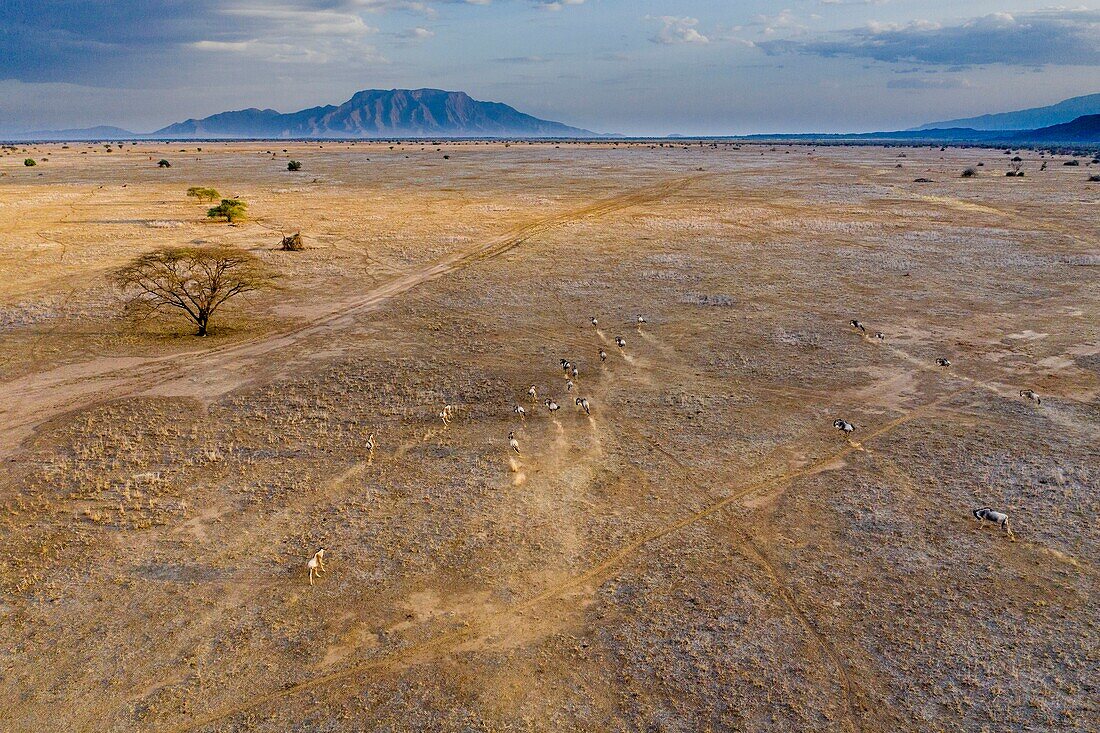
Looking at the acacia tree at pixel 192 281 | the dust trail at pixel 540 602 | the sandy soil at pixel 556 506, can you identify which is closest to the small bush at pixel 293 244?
the acacia tree at pixel 192 281

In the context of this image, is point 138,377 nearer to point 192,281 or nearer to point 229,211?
point 192,281

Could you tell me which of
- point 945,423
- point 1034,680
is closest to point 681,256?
point 945,423

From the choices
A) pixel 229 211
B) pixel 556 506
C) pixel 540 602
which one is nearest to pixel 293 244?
pixel 229 211

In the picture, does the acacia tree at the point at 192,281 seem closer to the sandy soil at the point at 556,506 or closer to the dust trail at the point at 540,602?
the sandy soil at the point at 556,506

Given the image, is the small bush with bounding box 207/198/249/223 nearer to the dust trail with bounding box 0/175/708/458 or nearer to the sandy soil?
the sandy soil

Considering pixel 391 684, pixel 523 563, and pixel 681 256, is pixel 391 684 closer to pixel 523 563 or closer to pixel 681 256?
pixel 523 563

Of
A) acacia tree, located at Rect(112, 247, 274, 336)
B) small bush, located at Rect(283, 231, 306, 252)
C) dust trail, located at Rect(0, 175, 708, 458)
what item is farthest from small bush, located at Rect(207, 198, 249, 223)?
dust trail, located at Rect(0, 175, 708, 458)

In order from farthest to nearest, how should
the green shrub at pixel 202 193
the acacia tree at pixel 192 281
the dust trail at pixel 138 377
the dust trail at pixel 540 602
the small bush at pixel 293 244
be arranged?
the green shrub at pixel 202 193 → the small bush at pixel 293 244 → the acacia tree at pixel 192 281 → the dust trail at pixel 138 377 → the dust trail at pixel 540 602
